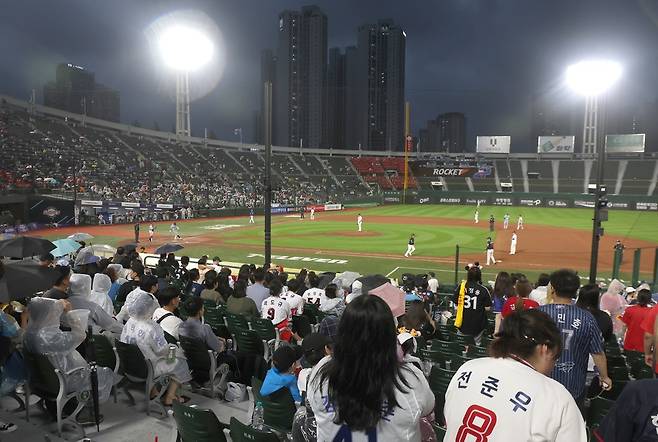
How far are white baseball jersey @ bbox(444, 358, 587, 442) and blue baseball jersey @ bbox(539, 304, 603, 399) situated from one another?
8.09 feet

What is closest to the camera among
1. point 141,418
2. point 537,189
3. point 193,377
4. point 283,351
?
point 283,351

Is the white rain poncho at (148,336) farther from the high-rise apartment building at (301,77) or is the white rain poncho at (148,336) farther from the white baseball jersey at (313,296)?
the high-rise apartment building at (301,77)

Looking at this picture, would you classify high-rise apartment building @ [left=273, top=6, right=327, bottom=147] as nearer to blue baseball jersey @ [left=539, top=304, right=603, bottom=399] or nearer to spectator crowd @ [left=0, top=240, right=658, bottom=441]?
spectator crowd @ [left=0, top=240, right=658, bottom=441]

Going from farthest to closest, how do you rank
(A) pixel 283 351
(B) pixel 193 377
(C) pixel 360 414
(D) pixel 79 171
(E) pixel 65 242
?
(D) pixel 79 171 → (E) pixel 65 242 → (B) pixel 193 377 → (A) pixel 283 351 → (C) pixel 360 414

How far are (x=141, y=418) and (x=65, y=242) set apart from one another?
11893mm

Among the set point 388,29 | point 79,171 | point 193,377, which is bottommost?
point 193,377

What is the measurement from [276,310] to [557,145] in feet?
365

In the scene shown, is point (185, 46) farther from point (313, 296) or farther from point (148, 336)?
point (148, 336)

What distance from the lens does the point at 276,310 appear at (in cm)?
934

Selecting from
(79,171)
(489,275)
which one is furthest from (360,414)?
(79,171)

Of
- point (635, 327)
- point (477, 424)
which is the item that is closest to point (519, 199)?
point (635, 327)

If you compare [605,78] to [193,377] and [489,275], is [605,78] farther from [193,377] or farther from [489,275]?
[193,377]

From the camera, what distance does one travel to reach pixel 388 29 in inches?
7559

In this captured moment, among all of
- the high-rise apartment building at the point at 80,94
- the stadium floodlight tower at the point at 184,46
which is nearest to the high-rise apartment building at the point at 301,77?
the high-rise apartment building at the point at 80,94
